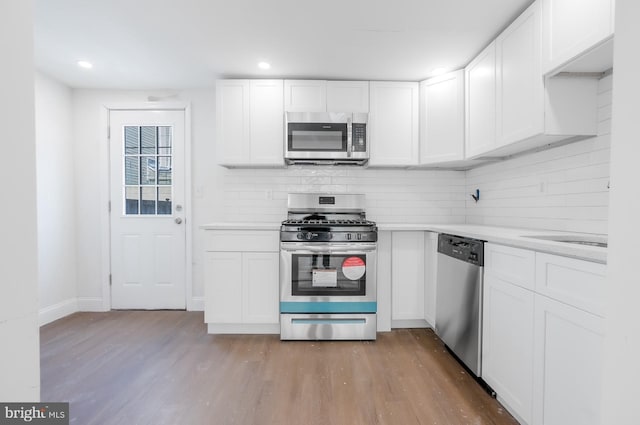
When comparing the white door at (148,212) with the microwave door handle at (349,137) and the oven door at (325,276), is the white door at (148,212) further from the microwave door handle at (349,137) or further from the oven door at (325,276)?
the microwave door handle at (349,137)

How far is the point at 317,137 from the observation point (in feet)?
9.39

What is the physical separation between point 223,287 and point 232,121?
62.3 inches

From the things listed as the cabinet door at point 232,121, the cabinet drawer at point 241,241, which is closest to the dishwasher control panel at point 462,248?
the cabinet drawer at point 241,241

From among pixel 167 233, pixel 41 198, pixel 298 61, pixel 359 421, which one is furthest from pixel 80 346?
pixel 298 61

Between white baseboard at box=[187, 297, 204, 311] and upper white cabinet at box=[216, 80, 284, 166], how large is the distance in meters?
1.54

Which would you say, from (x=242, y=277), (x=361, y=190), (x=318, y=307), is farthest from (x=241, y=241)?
(x=361, y=190)

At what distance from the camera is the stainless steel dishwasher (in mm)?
1913

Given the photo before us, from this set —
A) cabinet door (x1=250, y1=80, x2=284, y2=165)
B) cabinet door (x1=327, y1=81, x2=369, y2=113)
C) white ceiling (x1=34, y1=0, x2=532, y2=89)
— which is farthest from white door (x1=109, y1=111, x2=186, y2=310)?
cabinet door (x1=327, y1=81, x2=369, y2=113)

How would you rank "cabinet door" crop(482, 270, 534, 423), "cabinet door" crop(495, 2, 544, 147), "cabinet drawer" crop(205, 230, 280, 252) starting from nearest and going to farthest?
"cabinet door" crop(482, 270, 534, 423) → "cabinet door" crop(495, 2, 544, 147) → "cabinet drawer" crop(205, 230, 280, 252)

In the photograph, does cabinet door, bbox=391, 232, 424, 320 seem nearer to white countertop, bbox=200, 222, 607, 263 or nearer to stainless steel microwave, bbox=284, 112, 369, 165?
white countertop, bbox=200, 222, 607, 263

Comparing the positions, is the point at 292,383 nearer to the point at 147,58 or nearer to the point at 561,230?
the point at 561,230

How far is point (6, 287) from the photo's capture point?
0.54 meters

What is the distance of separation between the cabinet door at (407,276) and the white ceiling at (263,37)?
5.21 feet

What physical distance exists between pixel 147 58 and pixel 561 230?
351 cm
